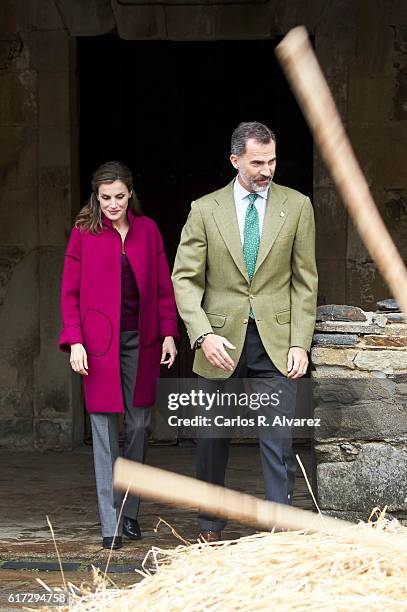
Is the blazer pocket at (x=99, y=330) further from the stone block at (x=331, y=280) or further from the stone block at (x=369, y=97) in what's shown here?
the stone block at (x=369, y=97)

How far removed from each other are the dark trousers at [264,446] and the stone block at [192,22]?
3180mm

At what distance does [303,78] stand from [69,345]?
3315mm

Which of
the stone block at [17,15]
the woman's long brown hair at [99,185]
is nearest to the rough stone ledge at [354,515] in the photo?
the woman's long brown hair at [99,185]

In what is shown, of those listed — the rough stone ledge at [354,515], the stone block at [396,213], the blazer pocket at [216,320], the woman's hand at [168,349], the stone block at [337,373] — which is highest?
the stone block at [396,213]

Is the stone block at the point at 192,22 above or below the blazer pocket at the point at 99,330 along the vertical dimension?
above

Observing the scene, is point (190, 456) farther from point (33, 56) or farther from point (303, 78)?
point (303, 78)

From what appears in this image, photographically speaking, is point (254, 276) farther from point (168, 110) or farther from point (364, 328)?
point (168, 110)

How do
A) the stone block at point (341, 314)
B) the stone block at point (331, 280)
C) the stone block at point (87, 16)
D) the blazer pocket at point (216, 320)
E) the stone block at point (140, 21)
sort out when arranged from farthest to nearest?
the stone block at point (331, 280), the stone block at point (87, 16), the stone block at point (140, 21), the stone block at point (341, 314), the blazer pocket at point (216, 320)

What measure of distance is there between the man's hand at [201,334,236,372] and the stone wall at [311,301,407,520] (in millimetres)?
576

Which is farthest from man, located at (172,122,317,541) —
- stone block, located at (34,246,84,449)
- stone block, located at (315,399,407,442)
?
stone block, located at (34,246,84,449)

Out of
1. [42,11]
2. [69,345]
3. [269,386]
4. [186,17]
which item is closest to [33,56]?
[42,11]

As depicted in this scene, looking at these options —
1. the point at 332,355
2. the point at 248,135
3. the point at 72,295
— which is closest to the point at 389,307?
the point at 332,355

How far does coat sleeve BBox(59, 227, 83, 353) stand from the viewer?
16.8ft

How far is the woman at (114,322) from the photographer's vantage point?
16.9 ft
